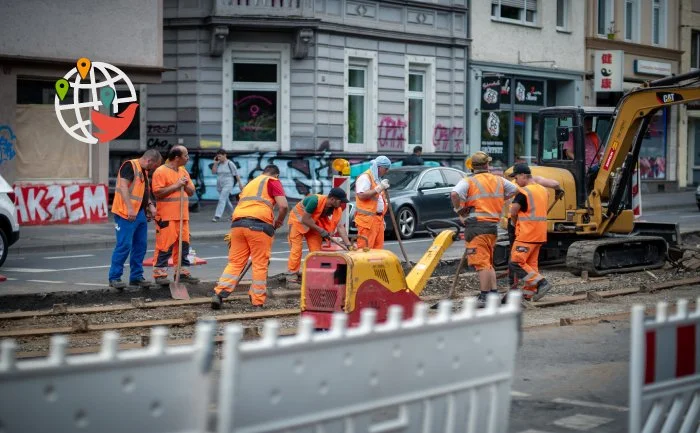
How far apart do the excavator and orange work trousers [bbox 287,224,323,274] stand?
4172 mm

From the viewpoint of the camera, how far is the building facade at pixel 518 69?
35125mm

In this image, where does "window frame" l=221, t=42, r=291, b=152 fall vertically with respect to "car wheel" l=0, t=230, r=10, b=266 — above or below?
above

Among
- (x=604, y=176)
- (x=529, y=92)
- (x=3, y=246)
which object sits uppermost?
(x=529, y=92)

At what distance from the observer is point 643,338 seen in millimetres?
5043

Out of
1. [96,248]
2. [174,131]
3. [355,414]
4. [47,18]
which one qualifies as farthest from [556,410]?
[174,131]

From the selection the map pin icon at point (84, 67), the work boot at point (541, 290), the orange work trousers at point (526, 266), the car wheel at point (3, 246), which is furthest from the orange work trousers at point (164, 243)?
the map pin icon at point (84, 67)

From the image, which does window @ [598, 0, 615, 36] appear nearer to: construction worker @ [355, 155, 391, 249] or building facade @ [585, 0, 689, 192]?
building facade @ [585, 0, 689, 192]

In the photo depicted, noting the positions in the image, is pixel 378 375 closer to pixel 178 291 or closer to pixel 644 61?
pixel 178 291

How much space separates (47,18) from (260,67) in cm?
659

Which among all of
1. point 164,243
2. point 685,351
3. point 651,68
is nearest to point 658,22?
point 651,68

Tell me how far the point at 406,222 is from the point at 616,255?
6.46m

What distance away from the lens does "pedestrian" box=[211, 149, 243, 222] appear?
2650 centimetres

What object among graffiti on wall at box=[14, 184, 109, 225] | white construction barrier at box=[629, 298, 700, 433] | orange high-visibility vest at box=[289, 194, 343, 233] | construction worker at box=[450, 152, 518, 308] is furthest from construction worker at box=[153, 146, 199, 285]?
graffiti on wall at box=[14, 184, 109, 225]

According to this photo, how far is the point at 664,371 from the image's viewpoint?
528 cm
